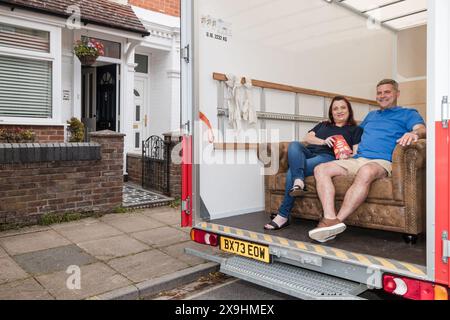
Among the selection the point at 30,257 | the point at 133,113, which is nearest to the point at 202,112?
the point at 30,257

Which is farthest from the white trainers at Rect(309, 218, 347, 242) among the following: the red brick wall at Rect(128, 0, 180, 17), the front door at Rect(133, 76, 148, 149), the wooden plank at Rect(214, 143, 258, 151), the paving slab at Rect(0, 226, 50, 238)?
the red brick wall at Rect(128, 0, 180, 17)

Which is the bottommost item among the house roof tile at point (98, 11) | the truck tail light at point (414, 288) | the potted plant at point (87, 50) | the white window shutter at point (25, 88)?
the truck tail light at point (414, 288)

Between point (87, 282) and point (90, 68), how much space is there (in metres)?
6.34

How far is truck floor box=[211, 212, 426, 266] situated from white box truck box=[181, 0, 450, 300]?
1cm

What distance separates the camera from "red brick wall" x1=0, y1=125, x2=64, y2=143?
6.72 metres

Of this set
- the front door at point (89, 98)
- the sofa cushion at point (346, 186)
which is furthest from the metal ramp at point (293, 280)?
the front door at point (89, 98)

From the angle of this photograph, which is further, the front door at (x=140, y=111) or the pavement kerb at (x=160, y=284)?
the front door at (x=140, y=111)

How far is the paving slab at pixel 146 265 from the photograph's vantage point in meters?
3.68

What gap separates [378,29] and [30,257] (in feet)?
18.3

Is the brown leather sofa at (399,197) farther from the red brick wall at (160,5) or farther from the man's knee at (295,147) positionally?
the red brick wall at (160,5)

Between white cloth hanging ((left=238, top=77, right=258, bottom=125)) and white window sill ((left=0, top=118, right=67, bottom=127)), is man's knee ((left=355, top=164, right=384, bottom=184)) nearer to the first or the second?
white cloth hanging ((left=238, top=77, right=258, bottom=125))

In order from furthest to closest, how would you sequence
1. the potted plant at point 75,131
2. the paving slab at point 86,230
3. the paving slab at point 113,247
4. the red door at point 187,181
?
the potted plant at point 75,131 → the paving slab at point 86,230 → the paving slab at point 113,247 → the red door at point 187,181

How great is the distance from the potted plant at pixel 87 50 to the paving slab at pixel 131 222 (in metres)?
3.49

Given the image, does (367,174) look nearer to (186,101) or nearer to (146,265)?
(186,101)
